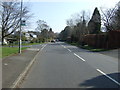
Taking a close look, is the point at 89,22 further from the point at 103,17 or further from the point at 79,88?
the point at 79,88

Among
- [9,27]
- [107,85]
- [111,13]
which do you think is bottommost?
[107,85]

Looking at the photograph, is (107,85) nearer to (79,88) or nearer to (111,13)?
(79,88)

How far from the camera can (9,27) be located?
1770 inches

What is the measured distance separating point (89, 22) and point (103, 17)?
80.2ft

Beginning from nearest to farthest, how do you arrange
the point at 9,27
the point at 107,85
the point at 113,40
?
1. the point at 107,85
2. the point at 113,40
3. the point at 9,27

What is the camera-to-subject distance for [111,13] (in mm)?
62375

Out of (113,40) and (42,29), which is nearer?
(113,40)

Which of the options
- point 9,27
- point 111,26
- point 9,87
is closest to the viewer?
point 9,87

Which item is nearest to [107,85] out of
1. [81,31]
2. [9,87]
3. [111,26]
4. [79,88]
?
[79,88]

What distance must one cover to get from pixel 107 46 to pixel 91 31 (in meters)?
48.6

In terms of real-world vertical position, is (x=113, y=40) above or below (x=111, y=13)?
below

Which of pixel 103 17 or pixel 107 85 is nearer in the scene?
pixel 107 85

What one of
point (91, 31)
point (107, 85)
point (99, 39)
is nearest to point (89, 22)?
point (91, 31)

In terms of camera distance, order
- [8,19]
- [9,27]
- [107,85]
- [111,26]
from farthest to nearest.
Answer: [111,26] < [9,27] < [8,19] < [107,85]
